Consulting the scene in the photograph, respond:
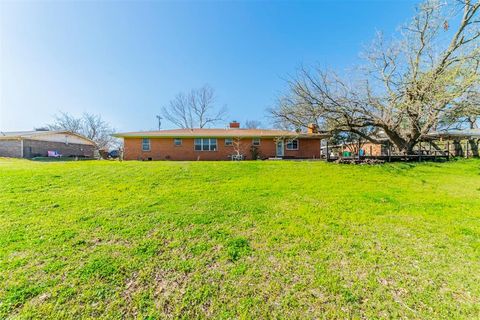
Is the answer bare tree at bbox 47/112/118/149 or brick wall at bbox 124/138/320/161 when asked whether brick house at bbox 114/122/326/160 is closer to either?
brick wall at bbox 124/138/320/161

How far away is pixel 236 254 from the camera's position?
3.16 meters

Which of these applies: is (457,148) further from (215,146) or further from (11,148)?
(11,148)

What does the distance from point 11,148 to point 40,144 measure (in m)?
2.18

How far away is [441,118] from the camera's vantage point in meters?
11.1

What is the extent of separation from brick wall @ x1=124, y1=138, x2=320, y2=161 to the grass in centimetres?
1196

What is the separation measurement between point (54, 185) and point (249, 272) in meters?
7.18

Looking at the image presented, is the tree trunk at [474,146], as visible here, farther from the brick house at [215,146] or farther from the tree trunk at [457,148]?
the brick house at [215,146]

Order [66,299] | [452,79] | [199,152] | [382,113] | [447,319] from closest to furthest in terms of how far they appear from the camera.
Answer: [447,319] → [66,299] → [452,79] → [382,113] → [199,152]

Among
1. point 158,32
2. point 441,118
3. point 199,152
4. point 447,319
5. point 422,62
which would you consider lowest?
point 447,319

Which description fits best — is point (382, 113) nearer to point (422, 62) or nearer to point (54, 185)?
point (422, 62)

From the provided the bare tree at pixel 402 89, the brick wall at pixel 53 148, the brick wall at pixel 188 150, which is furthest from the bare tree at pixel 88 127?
the bare tree at pixel 402 89

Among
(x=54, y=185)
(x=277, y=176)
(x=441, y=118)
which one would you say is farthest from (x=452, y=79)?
(x=54, y=185)

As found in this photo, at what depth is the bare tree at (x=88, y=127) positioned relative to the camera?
39.9m

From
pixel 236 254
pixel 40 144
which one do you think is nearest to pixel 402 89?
Answer: pixel 236 254
